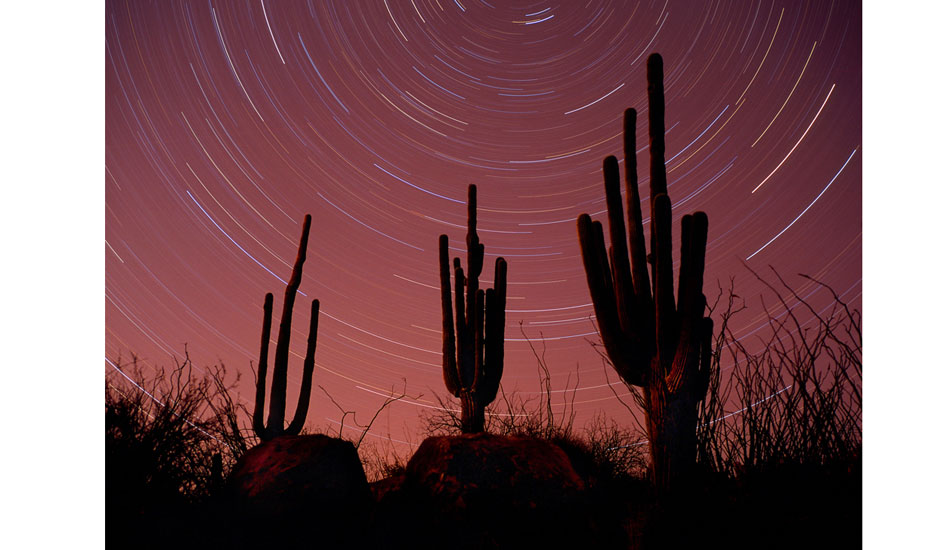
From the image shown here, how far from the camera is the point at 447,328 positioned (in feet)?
19.7

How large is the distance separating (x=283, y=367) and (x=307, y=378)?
0.26 meters

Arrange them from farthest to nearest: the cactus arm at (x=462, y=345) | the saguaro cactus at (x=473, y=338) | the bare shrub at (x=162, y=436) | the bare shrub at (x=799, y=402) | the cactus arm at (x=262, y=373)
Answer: the cactus arm at (x=462, y=345) → the saguaro cactus at (x=473, y=338) → the cactus arm at (x=262, y=373) → the bare shrub at (x=162, y=436) → the bare shrub at (x=799, y=402)

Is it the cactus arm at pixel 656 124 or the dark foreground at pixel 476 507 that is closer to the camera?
the dark foreground at pixel 476 507

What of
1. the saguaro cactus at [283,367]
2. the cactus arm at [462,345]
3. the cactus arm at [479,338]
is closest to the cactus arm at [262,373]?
the saguaro cactus at [283,367]

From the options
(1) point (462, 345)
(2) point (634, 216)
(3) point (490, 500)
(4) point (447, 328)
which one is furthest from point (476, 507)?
(4) point (447, 328)

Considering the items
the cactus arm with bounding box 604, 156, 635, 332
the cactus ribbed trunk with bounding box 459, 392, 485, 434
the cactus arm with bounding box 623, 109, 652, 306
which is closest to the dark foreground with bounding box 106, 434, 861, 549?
the cactus arm with bounding box 604, 156, 635, 332

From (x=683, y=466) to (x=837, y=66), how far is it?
227 centimetres

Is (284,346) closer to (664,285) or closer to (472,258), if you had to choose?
(472,258)

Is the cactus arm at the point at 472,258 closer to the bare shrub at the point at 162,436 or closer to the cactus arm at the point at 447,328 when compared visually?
the cactus arm at the point at 447,328

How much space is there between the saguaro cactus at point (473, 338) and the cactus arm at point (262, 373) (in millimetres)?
1684

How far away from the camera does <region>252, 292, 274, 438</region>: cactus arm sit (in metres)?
5.62

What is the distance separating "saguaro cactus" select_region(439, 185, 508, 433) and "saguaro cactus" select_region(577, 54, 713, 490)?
1.99 m

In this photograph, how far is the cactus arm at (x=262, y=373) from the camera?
5617 millimetres

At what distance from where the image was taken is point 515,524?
313cm
